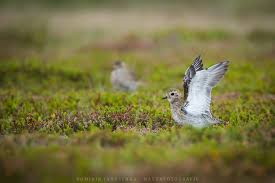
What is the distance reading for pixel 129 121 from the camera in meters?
13.3

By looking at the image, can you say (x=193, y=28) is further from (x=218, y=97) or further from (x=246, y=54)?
(x=218, y=97)

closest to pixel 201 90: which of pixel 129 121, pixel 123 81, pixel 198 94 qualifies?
pixel 198 94

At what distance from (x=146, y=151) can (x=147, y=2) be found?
4433 centimetres

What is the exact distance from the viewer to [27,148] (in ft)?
32.6

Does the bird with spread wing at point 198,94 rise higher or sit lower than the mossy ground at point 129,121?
higher

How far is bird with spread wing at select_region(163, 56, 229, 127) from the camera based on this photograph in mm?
11883

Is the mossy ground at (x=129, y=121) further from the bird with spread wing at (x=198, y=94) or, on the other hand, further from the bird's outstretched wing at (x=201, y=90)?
the bird's outstretched wing at (x=201, y=90)

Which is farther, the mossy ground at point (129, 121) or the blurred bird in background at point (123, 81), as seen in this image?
the blurred bird in background at point (123, 81)

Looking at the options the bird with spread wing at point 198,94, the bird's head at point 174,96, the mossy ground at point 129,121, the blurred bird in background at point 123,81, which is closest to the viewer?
the mossy ground at point 129,121

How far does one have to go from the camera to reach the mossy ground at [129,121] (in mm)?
8734

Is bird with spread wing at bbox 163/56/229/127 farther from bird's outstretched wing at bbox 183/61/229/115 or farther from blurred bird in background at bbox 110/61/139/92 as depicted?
blurred bird in background at bbox 110/61/139/92

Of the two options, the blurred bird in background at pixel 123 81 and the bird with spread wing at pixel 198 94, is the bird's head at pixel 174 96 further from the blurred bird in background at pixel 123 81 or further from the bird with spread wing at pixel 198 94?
Answer: the blurred bird in background at pixel 123 81

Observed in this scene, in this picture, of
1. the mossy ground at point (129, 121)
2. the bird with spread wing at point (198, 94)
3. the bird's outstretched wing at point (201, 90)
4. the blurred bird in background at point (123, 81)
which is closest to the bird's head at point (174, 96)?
the bird with spread wing at point (198, 94)

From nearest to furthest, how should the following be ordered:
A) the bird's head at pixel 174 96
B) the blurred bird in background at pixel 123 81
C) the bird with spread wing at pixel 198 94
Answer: the bird with spread wing at pixel 198 94 → the bird's head at pixel 174 96 → the blurred bird in background at pixel 123 81
